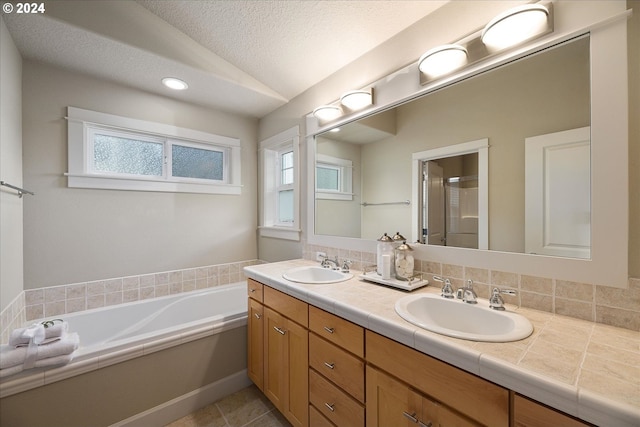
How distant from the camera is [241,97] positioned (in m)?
2.45

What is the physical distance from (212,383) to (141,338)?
2.00 feet

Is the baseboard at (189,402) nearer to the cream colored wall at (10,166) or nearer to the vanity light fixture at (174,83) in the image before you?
the cream colored wall at (10,166)

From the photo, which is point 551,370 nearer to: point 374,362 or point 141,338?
point 374,362

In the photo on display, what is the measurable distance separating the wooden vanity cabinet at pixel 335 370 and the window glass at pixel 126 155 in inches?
81.8

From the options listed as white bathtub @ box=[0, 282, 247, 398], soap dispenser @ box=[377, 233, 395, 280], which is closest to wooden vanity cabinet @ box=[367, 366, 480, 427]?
soap dispenser @ box=[377, 233, 395, 280]

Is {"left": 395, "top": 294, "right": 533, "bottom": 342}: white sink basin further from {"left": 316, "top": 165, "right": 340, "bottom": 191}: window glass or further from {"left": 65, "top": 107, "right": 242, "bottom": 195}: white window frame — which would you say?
{"left": 65, "top": 107, "right": 242, "bottom": 195}: white window frame

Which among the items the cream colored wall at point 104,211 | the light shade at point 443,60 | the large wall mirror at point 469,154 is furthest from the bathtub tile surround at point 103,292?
the light shade at point 443,60

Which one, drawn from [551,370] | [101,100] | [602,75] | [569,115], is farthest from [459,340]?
[101,100]

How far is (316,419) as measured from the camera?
1334mm

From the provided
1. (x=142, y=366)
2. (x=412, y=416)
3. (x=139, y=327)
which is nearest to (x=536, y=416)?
(x=412, y=416)

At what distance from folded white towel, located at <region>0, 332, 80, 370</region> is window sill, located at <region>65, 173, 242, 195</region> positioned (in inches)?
46.7

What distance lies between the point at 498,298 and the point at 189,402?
198 cm

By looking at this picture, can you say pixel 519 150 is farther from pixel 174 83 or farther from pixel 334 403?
pixel 174 83

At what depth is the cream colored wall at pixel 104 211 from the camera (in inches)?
74.2
